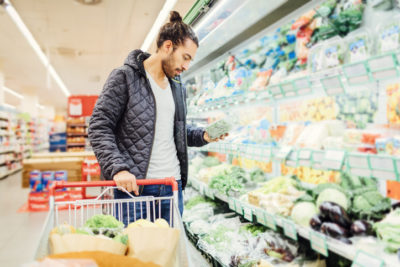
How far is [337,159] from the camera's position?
154cm

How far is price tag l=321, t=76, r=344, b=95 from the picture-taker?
1.58 m

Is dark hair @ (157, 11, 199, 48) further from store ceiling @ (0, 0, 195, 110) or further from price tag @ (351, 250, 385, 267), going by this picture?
store ceiling @ (0, 0, 195, 110)

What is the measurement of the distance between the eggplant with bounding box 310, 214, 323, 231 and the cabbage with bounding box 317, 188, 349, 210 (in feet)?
0.58

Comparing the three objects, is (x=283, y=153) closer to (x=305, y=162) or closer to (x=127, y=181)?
(x=305, y=162)

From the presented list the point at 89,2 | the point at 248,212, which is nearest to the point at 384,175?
the point at 248,212

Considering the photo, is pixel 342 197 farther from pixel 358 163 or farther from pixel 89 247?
pixel 89 247

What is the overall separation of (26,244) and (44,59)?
796 centimetres

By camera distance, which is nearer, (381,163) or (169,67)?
(381,163)

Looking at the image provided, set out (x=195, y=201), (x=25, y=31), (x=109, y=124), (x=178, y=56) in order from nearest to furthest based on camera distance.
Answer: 1. (x=109, y=124)
2. (x=178, y=56)
3. (x=195, y=201)
4. (x=25, y=31)

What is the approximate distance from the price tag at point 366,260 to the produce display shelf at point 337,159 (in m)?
0.33

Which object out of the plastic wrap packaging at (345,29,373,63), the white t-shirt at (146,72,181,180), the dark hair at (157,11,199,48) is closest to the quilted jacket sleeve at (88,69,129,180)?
the white t-shirt at (146,72,181,180)

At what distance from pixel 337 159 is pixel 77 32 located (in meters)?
7.49

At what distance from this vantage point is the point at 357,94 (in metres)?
2.08

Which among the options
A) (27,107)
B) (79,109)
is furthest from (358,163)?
(27,107)
